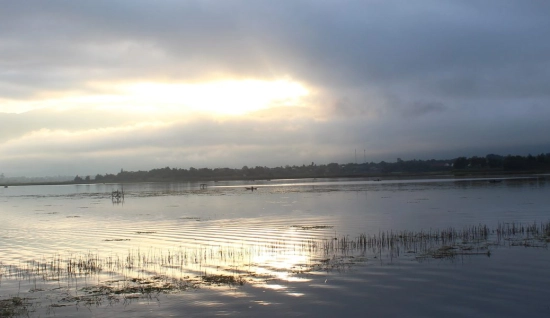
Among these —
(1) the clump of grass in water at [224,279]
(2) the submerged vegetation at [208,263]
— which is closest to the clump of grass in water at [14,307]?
(2) the submerged vegetation at [208,263]

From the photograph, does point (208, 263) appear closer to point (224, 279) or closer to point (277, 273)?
point (224, 279)

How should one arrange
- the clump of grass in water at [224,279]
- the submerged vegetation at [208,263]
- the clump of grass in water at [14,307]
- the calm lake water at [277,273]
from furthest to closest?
1. the clump of grass in water at [224,279]
2. the submerged vegetation at [208,263]
3. the calm lake water at [277,273]
4. the clump of grass in water at [14,307]

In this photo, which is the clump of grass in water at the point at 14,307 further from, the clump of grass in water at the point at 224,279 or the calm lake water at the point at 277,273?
the clump of grass in water at the point at 224,279

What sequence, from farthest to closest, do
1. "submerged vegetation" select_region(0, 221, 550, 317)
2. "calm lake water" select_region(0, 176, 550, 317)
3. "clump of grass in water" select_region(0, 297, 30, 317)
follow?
"submerged vegetation" select_region(0, 221, 550, 317), "calm lake water" select_region(0, 176, 550, 317), "clump of grass in water" select_region(0, 297, 30, 317)

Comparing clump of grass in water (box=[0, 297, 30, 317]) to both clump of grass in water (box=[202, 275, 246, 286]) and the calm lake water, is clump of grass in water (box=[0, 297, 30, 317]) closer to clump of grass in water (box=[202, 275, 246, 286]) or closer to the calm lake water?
the calm lake water

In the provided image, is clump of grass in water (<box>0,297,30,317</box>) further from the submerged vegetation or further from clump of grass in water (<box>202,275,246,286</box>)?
clump of grass in water (<box>202,275,246,286</box>)

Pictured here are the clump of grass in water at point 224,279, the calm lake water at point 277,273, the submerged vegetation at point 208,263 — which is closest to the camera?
the calm lake water at point 277,273

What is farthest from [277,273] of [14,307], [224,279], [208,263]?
[14,307]

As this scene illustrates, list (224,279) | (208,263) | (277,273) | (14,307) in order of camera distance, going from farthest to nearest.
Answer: (208,263) < (277,273) < (224,279) < (14,307)

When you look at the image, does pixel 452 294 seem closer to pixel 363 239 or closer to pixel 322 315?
pixel 322 315

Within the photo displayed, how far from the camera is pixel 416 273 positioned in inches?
567

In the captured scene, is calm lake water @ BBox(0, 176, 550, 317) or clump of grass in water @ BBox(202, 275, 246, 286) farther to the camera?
clump of grass in water @ BBox(202, 275, 246, 286)

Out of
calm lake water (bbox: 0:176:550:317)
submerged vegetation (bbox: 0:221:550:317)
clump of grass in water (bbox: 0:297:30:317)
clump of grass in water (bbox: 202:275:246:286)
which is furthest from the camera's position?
clump of grass in water (bbox: 202:275:246:286)

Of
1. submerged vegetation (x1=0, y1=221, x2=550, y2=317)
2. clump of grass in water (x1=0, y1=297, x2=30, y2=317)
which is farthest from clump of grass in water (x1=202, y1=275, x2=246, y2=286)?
clump of grass in water (x1=0, y1=297, x2=30, y2=317)
